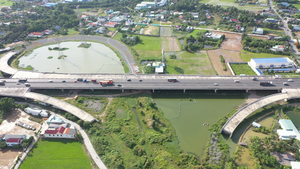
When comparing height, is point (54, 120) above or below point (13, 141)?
above

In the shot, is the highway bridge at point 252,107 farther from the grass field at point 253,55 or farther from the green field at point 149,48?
the green field at point 149,48

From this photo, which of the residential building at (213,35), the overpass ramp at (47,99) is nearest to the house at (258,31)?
the residential building at (213,35)

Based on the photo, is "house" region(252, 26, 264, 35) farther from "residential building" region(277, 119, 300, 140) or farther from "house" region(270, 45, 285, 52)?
"residential building" region(277, 119, 300, 140)

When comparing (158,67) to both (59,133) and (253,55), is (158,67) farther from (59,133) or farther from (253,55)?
(253,55)

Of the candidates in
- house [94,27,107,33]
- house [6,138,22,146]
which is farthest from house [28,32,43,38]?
house [6,138,22,146]

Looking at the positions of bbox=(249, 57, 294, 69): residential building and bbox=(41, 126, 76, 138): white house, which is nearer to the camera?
bbox=(41, 126, 76, 138): white house

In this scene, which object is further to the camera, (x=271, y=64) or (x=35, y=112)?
(x=271, y=64)

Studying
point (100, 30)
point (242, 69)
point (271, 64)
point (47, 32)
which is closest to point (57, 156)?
point (242, 69)

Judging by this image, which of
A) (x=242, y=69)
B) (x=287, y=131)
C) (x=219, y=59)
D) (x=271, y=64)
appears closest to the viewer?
(x=287, y=131)
